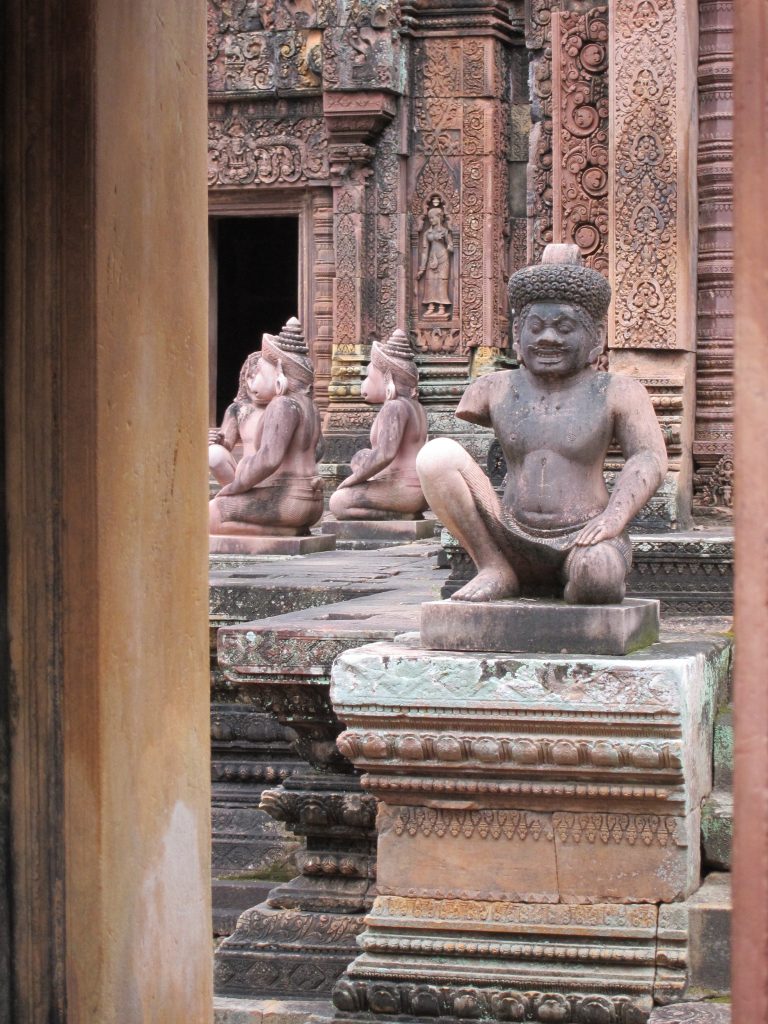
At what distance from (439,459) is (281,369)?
200 inches

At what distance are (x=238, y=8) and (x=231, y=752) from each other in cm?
1150

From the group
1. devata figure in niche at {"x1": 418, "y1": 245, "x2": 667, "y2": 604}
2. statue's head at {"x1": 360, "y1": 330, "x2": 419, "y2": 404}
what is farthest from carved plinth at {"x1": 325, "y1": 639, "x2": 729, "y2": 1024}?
statue's head at {"x1": 360, "y1": 330, "x2": 419, "y2": 404}

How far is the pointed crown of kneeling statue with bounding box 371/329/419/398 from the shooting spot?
1192cm

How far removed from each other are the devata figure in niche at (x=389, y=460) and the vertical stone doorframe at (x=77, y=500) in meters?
9.02

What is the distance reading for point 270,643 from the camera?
579 cm

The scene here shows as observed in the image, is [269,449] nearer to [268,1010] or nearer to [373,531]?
[373,531]

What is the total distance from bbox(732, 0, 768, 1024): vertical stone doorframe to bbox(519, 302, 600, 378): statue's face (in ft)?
11.3

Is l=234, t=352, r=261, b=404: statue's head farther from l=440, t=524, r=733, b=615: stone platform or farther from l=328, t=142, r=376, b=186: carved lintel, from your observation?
l=328, t=142, r=376, b=186: carved lintel

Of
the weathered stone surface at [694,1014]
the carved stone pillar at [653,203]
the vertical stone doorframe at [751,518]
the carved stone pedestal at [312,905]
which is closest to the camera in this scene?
the vertical stone doorframe at [751,518]

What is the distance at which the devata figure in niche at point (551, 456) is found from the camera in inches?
197

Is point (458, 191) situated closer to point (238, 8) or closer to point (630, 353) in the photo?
point (238, 8)

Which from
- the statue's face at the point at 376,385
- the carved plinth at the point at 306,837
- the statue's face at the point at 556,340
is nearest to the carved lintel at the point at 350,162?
the statue's face at the point at 376,385

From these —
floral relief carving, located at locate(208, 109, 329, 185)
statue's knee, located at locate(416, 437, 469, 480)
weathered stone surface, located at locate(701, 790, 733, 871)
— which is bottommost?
weathered stone surface, located at locate(701, 790, 733, 871)

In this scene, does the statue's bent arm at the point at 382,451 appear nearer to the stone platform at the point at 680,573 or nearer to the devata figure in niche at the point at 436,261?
the stone platform at the point at 680,573
